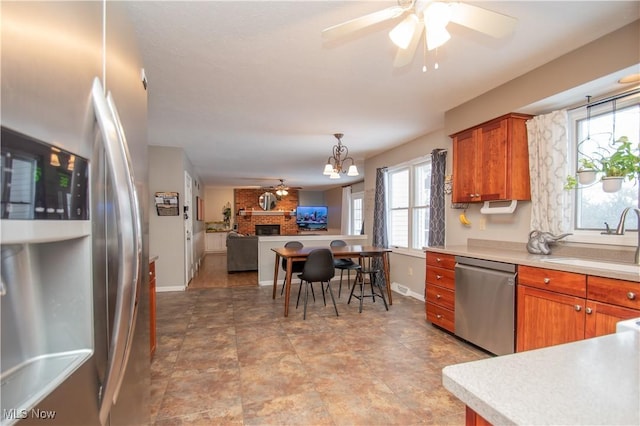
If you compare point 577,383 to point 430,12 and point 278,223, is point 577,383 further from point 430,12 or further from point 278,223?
point 278,223

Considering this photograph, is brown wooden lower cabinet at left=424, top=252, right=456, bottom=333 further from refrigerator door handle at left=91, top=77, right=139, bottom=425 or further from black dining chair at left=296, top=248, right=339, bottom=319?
refrigerator door handle at left=91, top=77, right=139, bottom=425

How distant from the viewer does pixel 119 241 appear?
72 cm

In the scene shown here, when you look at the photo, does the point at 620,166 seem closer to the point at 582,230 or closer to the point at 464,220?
the point at 582,230

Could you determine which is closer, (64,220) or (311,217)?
(64,220)

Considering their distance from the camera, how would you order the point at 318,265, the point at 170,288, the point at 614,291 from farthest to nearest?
the point at 170,288 → the point at 318,265 → the point at 614,291

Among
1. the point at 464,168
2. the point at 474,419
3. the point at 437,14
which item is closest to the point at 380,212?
the point at 464,168

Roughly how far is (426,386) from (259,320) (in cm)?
203

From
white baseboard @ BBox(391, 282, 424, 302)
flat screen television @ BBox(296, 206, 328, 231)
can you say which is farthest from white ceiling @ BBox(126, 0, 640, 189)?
flat screen television @ BBox(296, 206, 328, 231)

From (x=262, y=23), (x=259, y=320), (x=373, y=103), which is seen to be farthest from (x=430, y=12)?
(x=259, y=320)

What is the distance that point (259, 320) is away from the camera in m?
3.61

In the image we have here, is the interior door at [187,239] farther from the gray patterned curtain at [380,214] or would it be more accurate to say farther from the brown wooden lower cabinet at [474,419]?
the brown wooden lower cabinet at [474,419]

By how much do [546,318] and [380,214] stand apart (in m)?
3.48

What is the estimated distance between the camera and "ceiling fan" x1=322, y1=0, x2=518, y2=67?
139cm

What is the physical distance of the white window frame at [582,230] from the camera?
219 cm
